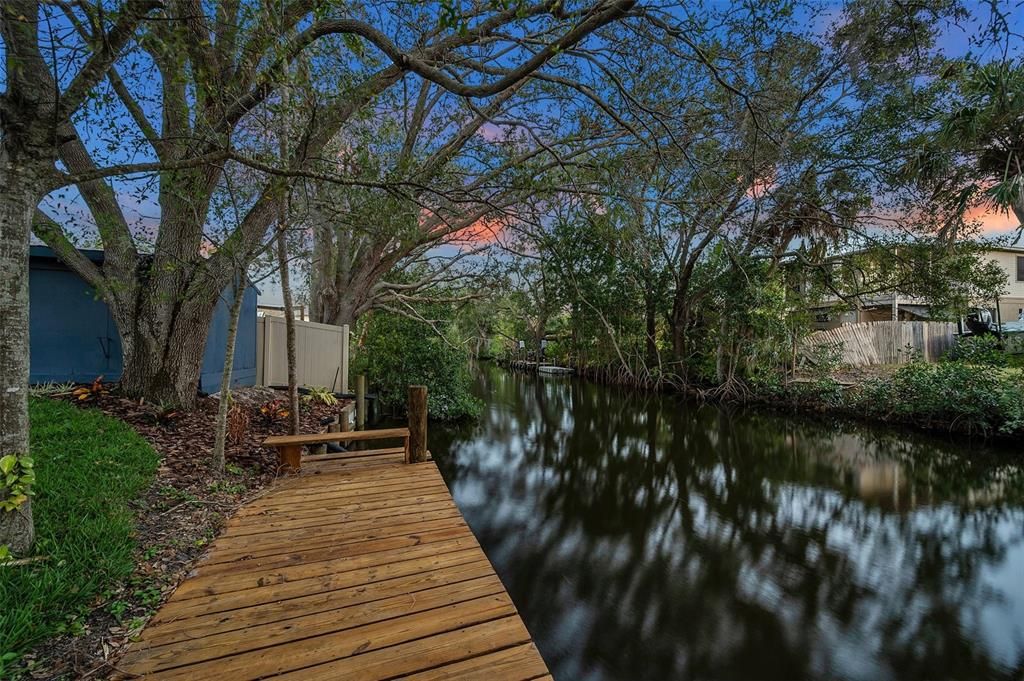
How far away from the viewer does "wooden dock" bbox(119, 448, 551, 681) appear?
1.98m

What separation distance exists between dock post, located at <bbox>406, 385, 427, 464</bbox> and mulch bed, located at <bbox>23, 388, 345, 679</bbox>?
1523 mm

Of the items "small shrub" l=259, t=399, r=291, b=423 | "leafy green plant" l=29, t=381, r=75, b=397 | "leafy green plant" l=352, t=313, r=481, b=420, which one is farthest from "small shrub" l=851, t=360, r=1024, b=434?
"leafy green plant" l=29, t=381, r=75, b=397

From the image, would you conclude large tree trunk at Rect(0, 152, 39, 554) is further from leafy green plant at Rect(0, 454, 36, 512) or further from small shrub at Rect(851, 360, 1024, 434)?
small shrub at Rect(851, 360, 1024, 434)

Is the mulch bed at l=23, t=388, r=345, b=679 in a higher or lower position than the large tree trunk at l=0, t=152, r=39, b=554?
lower

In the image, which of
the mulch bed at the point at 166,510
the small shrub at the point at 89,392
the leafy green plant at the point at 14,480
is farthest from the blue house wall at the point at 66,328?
the leafy green plant at the point at 14,480

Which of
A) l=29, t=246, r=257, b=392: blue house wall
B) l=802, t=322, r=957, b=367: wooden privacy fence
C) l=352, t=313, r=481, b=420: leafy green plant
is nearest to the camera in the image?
l=29, t=246, r=257, b=392: blue house wall

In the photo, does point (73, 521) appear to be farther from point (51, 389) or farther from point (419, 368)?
point (419, 368)

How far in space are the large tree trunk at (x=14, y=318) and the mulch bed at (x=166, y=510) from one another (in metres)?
0.63

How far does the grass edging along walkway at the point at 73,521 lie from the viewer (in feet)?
6.59

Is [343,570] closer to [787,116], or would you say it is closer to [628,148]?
[628,148]

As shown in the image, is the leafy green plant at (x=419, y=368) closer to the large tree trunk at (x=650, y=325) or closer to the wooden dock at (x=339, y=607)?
the wooden dock at (x=339, y=607)

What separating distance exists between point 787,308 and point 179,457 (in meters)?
16.0

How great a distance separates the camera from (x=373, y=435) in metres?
4.82

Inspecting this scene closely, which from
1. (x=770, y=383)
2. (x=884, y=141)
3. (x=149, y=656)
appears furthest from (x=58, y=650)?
(x=770, y=383)
